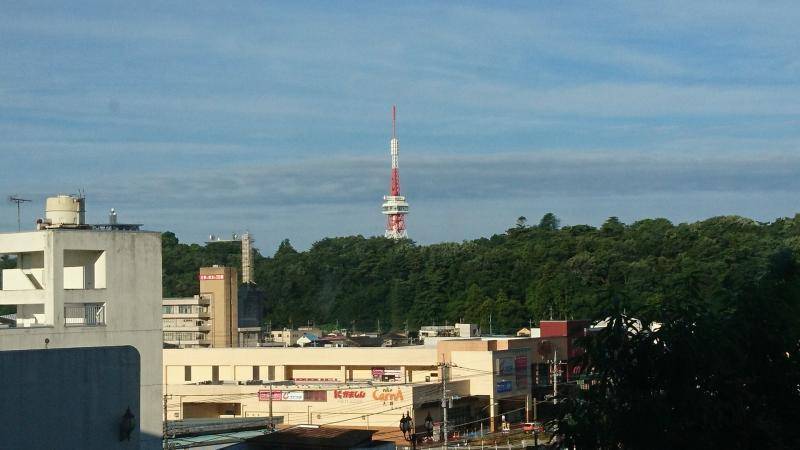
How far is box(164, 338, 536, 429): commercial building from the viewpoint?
66125 millimetres

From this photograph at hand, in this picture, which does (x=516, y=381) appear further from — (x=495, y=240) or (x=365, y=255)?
(x=495, y=240)

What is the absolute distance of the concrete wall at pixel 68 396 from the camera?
1716cm

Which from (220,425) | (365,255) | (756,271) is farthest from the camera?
(365,255)

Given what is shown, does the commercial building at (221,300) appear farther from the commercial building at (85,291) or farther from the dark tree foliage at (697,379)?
the dark tree foliage at (697,379)

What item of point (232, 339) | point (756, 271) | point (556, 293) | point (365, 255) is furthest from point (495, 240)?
point (756, 271)

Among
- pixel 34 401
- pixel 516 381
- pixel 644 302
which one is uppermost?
pixel 644 302

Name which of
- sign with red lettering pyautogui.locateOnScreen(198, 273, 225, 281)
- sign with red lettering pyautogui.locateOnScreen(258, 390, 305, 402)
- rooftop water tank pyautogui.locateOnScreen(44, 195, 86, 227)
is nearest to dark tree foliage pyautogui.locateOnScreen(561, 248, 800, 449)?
rooftop water tank pyautogui.locateOnScreen(44, 195, 86, 227)

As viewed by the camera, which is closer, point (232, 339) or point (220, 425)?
point (220, 425)

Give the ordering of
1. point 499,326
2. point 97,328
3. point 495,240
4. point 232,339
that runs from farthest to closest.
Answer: point 495,240 < point 499,326 < point 232,339 < point 97,328

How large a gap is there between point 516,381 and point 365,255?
257 feet

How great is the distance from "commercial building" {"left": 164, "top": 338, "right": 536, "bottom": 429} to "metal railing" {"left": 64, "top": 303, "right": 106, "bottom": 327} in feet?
79.9

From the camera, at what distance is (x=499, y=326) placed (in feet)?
367

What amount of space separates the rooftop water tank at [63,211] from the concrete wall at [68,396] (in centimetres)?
2505

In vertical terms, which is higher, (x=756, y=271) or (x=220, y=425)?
(x=756, y=271)
